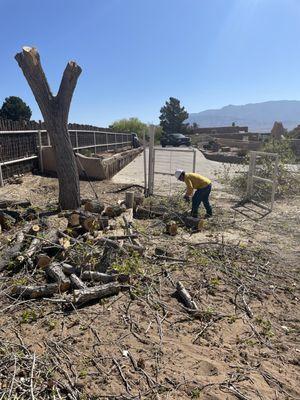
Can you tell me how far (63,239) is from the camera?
5.39 meters

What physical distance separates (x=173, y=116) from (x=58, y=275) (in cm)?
6230

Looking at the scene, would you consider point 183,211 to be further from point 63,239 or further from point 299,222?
point 63,239

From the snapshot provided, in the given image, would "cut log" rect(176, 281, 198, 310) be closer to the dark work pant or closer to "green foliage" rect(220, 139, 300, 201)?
the dark work pant

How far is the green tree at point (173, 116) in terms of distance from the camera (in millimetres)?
63475

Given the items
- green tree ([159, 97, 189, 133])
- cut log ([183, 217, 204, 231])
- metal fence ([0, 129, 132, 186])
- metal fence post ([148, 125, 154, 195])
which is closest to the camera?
cut log ([183, 217, 204, 231])

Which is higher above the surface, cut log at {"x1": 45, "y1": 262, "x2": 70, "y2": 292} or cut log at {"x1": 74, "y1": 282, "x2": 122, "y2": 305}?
cut log at {"x1": 45, "y1": 262, "x2": 70, "y2": 292}

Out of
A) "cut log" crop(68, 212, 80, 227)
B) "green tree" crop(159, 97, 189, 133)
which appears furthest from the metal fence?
"green tree" crop(159, 97, 189, 133)

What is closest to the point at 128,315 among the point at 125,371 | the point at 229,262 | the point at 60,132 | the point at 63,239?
the point at 125,371

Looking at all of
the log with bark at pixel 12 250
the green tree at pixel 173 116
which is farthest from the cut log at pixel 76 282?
the green tree at pixel 173 116

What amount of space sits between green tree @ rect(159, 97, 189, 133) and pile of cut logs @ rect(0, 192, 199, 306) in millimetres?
57846

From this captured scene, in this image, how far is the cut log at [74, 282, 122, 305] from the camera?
405 centimetres

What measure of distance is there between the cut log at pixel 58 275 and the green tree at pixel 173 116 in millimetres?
59572

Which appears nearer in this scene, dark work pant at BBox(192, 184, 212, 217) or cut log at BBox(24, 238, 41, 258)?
cut log at BBox(24, 238, 41, 258)

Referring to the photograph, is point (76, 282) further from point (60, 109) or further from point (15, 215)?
point (60, 109)
